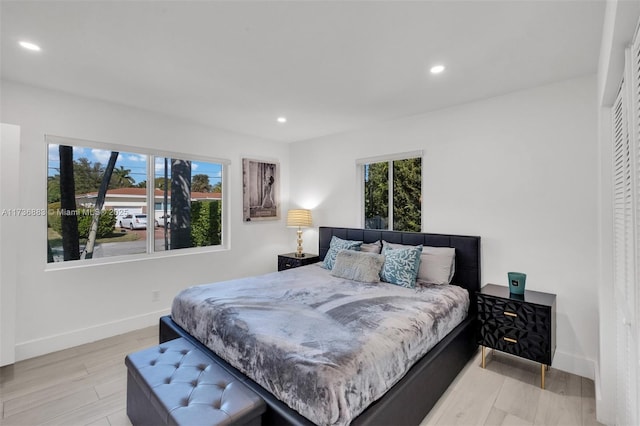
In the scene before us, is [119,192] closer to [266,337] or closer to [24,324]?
[24,324]

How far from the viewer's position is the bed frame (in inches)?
61.6

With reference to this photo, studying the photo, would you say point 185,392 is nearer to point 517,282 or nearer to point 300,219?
point 517,282

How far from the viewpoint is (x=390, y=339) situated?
72.6 inches

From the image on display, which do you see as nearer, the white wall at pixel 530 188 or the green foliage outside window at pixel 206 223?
the white wall at pixel 530 188

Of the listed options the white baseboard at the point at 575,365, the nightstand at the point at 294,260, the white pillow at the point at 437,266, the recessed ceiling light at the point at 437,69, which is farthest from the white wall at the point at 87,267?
the white baseboard at the point at 575,365

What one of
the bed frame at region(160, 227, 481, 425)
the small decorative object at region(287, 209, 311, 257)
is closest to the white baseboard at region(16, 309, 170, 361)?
the bed frame at region(160, 227, 481, 425)

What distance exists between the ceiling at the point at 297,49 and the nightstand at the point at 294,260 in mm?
2172

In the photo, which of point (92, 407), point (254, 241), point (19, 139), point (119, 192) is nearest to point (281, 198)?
point (254, 241)

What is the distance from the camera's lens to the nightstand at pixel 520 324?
7.66 ft

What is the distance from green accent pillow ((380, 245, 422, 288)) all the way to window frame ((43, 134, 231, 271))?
95.9 inches

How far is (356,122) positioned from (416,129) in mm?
772

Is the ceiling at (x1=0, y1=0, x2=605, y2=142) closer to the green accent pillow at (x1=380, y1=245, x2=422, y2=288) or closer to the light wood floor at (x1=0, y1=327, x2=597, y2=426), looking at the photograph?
the green accent pillow at (x1=380, y1=245, x2=422, y2=288)

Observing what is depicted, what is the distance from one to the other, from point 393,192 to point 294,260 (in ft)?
5.65

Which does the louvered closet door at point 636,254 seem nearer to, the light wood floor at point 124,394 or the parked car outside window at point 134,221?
the light wood floor at point 124,394
